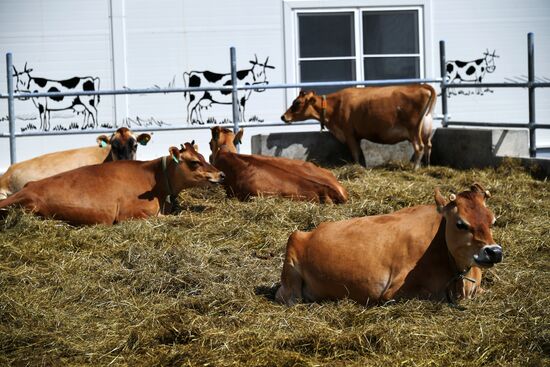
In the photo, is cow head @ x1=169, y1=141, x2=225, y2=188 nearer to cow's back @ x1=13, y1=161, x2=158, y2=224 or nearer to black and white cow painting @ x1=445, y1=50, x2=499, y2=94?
cow's back @ x1=13, y1=161, x2=158, y2=224

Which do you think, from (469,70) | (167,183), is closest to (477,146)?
(469,70)

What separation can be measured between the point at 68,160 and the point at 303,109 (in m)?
3.47

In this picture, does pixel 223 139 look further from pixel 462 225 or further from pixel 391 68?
pixel 462 225

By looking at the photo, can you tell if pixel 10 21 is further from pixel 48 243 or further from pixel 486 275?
pixel 486 275

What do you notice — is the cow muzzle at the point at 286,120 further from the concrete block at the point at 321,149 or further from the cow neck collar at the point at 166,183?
the cow neck collar at the point at 166,183

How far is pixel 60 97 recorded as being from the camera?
51.1 ft

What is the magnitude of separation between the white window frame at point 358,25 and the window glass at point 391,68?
3.8 inches

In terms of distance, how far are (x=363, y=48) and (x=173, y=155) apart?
257 inches

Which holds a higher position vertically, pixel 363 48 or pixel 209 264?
pixel 363 48

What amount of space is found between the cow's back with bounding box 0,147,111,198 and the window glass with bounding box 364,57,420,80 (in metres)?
5.42

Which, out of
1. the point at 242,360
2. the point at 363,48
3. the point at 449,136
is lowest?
the point at 242,360

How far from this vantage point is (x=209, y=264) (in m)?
7.89

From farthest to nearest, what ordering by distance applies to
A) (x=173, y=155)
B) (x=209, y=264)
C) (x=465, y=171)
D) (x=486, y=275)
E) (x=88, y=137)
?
(x=88, y=137)
(x=465, y=171)
(x=173, y=155)
(x=209, y=264)
(x=486, y=275)

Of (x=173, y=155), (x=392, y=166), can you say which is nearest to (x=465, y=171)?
(x=392, y=166)
